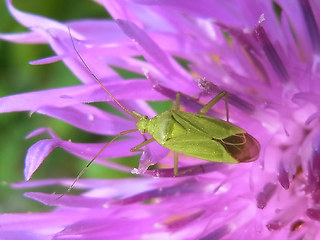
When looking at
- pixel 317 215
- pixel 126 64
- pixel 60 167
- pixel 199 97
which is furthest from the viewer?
pixel 60 167

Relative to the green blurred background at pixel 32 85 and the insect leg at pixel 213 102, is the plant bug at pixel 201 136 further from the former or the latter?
the green blurred background at pixel 32 85

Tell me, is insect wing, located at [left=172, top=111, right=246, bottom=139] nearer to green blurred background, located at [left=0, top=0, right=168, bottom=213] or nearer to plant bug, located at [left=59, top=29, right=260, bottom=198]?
plant bug, located at [left=59, top=29, right=260, bottom=198]

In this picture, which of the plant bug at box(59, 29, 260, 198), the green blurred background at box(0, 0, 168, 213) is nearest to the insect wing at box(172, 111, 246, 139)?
the plant bug at box(59, 29, 260, 198)

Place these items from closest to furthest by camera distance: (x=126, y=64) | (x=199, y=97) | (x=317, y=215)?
(x=317, y=215) < (x=199, y=97) < (x=126, y=64)

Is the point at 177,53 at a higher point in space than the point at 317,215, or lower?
higher

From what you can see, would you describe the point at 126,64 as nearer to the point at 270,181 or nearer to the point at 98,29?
the point at 98,29

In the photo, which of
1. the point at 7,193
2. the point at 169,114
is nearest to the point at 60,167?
the point at 7,193
